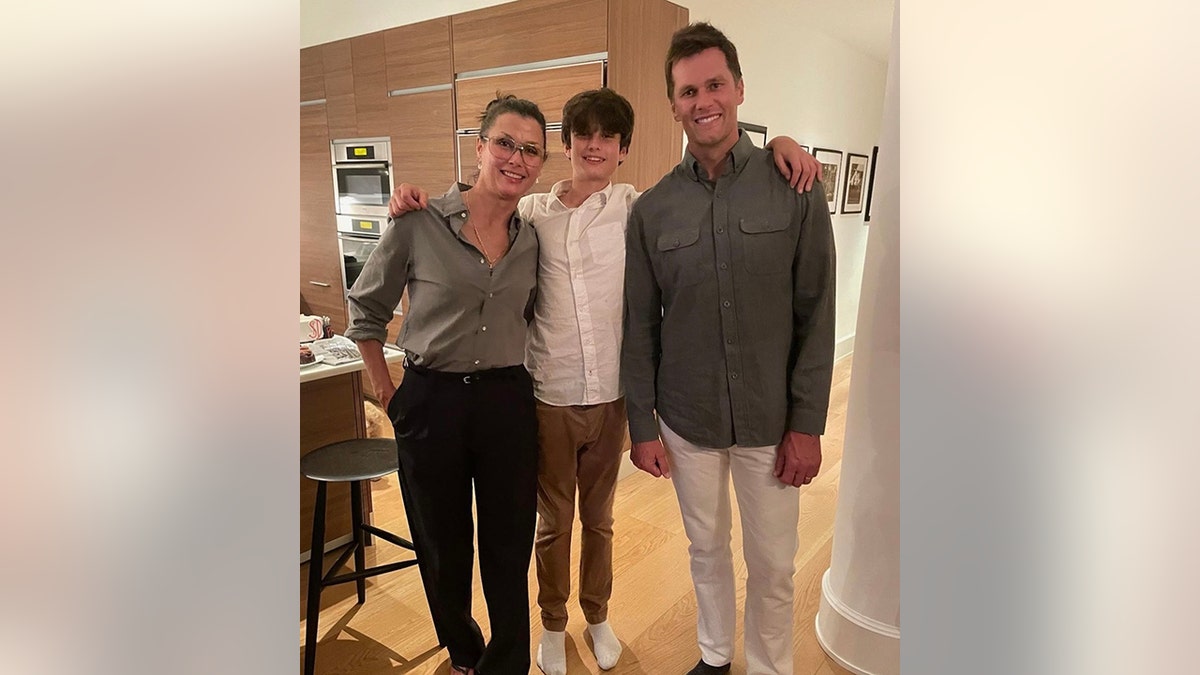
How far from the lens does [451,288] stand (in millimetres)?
1188

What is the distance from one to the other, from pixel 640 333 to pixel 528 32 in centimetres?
171

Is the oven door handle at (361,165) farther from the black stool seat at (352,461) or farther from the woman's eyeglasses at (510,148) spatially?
the woman's eyeglasses at (510,148)

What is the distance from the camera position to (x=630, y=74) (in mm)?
2312

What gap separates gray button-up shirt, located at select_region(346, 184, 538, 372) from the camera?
47.1 inches

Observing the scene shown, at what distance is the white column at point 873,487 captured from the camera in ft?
3.99

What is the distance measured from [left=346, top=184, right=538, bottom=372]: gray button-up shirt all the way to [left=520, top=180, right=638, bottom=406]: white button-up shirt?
0.08 meters

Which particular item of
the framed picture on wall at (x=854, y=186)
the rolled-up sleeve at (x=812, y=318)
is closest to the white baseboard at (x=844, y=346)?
the framed picture on wall at (x=854, y=186)

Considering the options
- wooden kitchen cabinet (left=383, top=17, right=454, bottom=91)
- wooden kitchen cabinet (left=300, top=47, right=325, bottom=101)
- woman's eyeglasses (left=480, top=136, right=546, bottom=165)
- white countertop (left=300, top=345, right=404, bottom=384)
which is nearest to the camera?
woman's eyeglasses (left=480, top=136, right=546, bottom=165)

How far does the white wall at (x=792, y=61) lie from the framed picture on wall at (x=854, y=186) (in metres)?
0.06

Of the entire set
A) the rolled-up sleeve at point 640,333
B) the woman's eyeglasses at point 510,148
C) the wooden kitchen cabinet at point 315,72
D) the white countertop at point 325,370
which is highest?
the wooden kitchen cabinet at point 315,72

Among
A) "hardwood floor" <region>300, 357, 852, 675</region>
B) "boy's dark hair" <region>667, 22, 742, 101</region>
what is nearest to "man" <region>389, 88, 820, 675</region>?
"boy's dark hair" <region>667, 22, 742, 101</region>

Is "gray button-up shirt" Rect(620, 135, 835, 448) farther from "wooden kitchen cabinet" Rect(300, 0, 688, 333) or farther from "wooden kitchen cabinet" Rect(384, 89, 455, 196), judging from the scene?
"wooden kitchen cabinet" Rect(384, 89, 455, 196)
